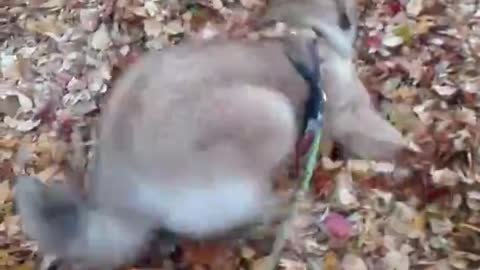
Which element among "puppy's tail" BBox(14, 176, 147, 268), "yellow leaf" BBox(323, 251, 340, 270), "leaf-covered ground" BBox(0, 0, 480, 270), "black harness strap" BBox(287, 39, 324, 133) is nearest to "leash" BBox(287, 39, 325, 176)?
"black harness strap" BBox(287, 39, 324, 133)

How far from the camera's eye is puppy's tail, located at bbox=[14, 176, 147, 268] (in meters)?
2.15

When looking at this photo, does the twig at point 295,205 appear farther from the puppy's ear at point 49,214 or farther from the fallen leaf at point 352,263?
the puppy's ear at point 49,214

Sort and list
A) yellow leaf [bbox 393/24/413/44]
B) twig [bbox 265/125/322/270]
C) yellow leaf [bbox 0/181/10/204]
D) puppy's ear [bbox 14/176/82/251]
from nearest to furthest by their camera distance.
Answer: puppy's ear [bbox 14/176/82/251]
twig [bbox 265/125/322/270]
yellow leaf [bbox 0/181/10/204]
yellow leaf [bbox 393/24/413/44]

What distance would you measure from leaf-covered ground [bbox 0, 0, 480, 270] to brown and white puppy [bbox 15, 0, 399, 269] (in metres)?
0.21

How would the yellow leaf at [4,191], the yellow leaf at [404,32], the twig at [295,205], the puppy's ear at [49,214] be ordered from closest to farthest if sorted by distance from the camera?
the puppy's ear at [49,214] < the twig at [295,205] < the yellow leaf at [4,191] < the yellow leaf at [404,32]

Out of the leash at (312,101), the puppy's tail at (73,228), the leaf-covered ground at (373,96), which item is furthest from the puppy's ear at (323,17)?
the puppy's tail at (73,228)

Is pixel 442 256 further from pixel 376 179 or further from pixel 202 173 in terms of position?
pixel 202 173

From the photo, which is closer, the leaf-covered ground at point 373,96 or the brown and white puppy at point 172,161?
the brown and white puppy at point 172,161

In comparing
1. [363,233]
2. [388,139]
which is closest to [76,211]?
[363,233]

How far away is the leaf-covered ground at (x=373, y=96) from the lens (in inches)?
96.0

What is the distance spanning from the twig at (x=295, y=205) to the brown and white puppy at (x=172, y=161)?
7 centimetres

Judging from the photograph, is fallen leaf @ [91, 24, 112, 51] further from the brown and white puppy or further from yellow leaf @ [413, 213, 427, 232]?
yellow leaf @ [413, 213, 427, 232]

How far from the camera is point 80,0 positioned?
3055mm

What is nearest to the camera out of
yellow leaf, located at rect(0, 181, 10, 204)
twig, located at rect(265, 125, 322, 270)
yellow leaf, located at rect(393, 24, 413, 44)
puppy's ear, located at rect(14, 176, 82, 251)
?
puppy's ear, located at rect(14, 176, 82, 251)
